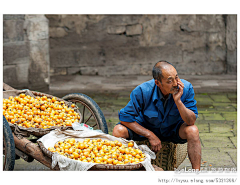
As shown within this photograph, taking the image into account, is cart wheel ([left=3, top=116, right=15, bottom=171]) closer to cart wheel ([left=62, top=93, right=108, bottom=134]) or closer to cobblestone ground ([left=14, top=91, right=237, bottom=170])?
cobblestone ground ([left=14, top=91, right=237, bottom=170])

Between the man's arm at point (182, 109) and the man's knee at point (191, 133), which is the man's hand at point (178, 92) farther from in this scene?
the man's knee at point (191, 133)

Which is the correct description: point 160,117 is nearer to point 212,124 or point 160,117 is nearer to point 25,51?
point 212,124

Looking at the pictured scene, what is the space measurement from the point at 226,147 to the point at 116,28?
5.90 m

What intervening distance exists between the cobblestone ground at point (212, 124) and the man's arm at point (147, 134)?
760mm

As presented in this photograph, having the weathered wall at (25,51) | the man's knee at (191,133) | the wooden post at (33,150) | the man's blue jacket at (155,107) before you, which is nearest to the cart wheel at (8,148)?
the wooden post at (33,150)

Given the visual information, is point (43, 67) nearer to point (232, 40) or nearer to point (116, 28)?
point (116, 28)

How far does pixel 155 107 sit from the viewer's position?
3.27 m

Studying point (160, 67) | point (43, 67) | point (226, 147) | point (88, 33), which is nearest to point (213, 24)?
point (88, 33)

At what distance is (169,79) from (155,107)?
0.36 metres

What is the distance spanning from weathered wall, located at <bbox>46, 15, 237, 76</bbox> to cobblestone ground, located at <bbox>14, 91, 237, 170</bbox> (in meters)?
2.12

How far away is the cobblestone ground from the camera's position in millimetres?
3996

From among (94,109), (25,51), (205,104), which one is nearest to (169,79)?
Result: (94,109)

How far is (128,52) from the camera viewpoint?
9.79 m

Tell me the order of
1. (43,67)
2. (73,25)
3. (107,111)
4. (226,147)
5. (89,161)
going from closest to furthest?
(89,161) < (226,147) < (107,111) < (43,67) < (73,25)
